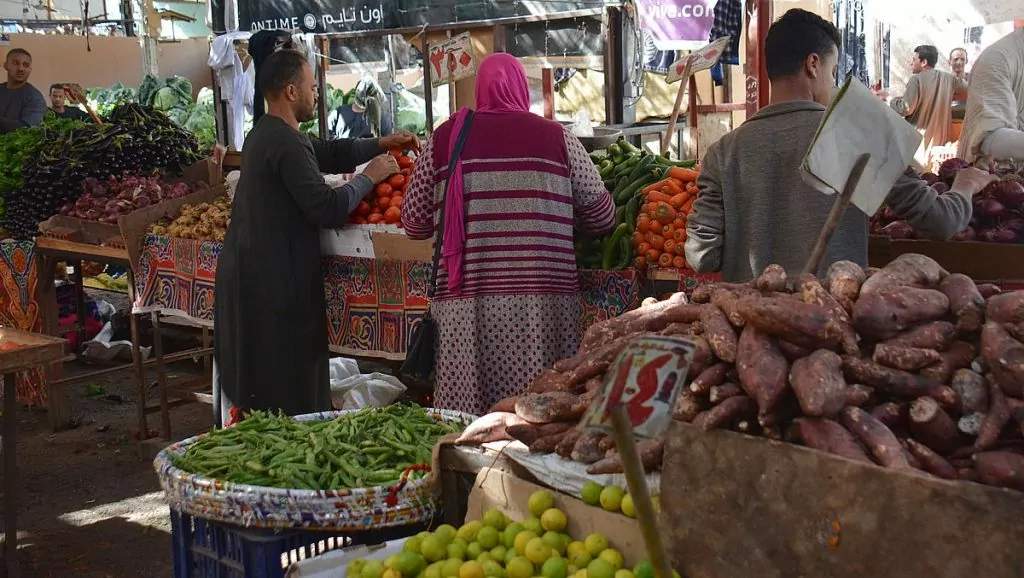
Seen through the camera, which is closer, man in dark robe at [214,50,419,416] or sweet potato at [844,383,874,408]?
sweet potato at [844,383,874,408]

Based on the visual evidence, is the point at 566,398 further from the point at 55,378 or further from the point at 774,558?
the point at 55,378

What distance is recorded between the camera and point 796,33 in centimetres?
319

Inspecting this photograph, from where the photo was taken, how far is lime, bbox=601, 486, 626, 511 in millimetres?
2211

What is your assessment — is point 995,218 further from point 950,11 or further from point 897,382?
point 950,11

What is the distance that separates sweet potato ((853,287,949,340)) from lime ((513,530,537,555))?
90cm

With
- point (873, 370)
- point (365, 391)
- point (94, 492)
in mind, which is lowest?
point (94, 492)

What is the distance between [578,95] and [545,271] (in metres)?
12.1

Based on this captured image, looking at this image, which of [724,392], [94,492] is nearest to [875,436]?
[724,392]

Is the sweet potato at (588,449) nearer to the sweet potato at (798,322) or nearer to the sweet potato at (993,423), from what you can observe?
the sweet potato at (798,322)

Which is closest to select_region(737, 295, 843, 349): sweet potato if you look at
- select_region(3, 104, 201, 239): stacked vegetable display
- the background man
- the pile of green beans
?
the pile of green beans

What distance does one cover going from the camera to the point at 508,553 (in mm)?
2316

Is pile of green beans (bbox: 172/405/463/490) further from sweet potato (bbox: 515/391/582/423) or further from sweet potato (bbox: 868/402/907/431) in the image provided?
sweet potato (bbox: 868/402/907/431)

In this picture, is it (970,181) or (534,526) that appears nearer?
(534,526)

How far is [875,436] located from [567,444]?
31.8 inches
